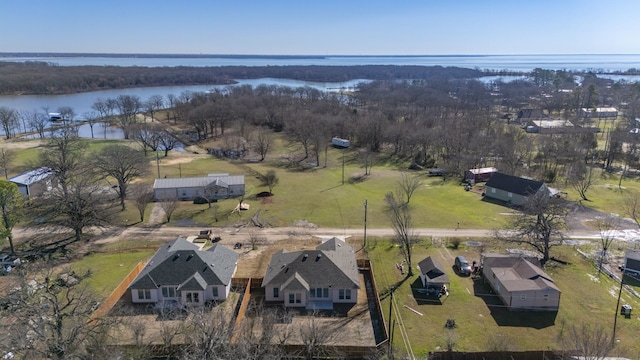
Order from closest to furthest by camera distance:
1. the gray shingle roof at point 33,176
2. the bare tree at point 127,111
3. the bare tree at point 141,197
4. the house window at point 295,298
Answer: the house window at point 295,298
the bare tree at point 141,197
the gray shingle roof at point 33,176
the bare tree at point 127,111

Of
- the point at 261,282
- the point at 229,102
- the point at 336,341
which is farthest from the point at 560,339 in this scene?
the point at 229,102

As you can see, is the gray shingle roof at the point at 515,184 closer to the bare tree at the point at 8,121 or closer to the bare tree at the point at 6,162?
the bare tree at the point at 6,162

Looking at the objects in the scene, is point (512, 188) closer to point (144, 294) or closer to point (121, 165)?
point (144, 294)

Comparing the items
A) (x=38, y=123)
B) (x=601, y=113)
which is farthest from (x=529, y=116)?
(x=38, y=123)

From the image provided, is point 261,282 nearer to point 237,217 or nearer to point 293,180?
point 237,217

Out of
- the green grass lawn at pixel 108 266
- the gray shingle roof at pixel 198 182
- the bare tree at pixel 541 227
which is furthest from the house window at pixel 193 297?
the bare tree at pixel 541 227
